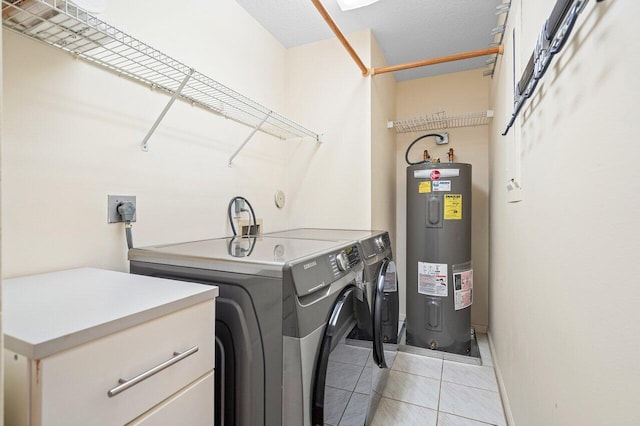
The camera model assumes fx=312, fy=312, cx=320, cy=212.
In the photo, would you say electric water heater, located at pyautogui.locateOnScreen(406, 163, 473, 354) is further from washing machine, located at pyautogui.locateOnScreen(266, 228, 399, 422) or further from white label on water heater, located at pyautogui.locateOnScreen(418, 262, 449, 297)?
washing machine, located at pyautogui.locateOnScreen(266, 228, 399, 422)

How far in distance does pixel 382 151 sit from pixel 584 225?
203 cm

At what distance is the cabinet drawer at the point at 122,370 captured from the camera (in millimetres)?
564

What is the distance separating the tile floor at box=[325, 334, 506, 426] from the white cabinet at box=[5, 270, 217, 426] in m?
0.44

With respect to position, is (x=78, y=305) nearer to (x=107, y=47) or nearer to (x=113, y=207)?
(x=113, y=207)

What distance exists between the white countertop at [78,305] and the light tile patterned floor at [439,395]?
55.6 inches

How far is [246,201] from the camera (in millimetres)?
2025

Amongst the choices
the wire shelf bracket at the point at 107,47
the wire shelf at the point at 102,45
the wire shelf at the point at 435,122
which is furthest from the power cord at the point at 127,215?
the wire shelf at the point at 435,122

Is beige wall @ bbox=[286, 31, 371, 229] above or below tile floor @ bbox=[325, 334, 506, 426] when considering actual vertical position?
above

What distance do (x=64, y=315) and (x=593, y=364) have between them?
115cm

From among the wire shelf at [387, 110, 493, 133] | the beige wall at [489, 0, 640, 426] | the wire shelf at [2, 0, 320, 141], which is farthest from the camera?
the wire shelf at [387, 110, 493, 133]

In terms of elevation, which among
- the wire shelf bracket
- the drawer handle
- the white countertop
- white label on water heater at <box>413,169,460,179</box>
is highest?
the wire shelf bracket

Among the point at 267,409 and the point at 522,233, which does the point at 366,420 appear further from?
the point at 522,233

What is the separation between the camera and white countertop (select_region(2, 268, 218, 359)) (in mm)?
576

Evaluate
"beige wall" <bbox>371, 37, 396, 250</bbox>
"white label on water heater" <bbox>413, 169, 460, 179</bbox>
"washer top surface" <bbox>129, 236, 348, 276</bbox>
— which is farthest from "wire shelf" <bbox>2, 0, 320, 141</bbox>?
"white label on water heater" <bbox>413, 169, 460, 179</bbox>
